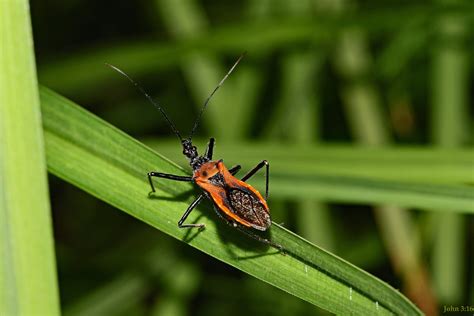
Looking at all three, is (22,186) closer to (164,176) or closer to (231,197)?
(164,176)

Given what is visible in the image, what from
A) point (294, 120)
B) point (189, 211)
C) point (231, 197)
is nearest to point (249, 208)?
point (231, 197)

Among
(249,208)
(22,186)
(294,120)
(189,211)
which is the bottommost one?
(22,186)

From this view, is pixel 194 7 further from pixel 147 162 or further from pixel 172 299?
pixel 147 162

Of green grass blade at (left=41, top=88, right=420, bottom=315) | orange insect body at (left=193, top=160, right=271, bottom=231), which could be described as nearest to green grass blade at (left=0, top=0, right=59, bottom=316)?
green grass blade at (left=41, top=88, right=420, bottom=315)

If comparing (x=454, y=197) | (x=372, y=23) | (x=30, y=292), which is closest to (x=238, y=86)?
(x=372, y=23)

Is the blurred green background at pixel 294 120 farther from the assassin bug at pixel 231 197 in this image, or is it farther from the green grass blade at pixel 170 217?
the green grass blade at pixel 170 217
